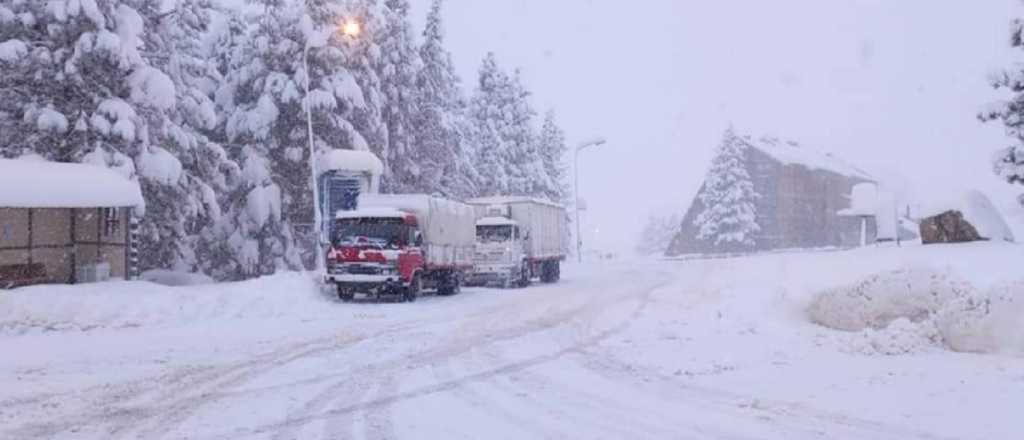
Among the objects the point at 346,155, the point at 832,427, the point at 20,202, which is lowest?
the point at 832,427

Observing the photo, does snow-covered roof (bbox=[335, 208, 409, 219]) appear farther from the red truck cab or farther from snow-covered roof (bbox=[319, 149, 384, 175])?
snow-covered roof (bbox=[319, 149, 384, 175])

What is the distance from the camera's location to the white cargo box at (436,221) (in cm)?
2725

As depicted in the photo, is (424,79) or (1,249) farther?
(424,79)

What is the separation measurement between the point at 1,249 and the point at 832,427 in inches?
901

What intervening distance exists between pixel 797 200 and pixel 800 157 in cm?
437

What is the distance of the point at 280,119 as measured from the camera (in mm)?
36344

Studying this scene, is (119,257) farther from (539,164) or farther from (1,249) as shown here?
(539,164)

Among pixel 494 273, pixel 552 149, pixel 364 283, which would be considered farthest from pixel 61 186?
→ pixel 552 149

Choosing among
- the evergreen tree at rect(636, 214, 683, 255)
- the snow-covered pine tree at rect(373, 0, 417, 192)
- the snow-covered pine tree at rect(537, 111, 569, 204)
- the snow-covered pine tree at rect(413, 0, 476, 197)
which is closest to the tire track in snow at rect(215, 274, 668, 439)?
the snow-covered pine tree at rect(373, 0, 417, 192)

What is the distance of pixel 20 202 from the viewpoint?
23.3 metres

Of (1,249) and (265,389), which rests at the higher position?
(1,249)

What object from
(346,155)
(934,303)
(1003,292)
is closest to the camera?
(1003,292)

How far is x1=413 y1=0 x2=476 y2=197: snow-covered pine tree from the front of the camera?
4447 centimetres

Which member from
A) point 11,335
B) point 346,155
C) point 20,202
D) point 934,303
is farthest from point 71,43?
point 934,303
